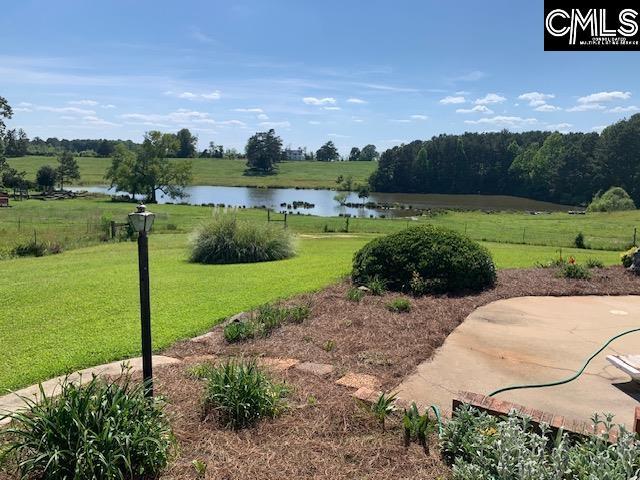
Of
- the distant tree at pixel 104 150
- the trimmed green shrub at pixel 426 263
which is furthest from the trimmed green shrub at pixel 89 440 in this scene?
the distant tree at pixel 104 150

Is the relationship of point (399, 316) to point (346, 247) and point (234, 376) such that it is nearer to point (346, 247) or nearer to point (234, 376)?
point (234, 376)

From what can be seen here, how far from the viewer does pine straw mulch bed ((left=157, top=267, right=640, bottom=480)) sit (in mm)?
2986

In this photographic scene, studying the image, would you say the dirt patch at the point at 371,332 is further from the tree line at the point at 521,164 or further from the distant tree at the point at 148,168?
the tree line at the point at 521,164

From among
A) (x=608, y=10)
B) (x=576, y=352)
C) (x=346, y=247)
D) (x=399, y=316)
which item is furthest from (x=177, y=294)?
(x=608, y=10)

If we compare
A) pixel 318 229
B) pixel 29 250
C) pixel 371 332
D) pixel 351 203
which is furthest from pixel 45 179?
pixel 371 332

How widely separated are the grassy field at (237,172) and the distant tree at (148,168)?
30.1 metres

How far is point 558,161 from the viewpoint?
259ft

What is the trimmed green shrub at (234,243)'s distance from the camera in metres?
12.8

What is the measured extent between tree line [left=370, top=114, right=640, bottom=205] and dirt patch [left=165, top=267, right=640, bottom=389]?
75.0 meters

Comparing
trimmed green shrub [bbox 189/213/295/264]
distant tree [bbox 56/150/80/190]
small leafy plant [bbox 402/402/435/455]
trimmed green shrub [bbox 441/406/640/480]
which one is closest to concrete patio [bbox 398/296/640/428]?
small leafy plant [bbox 402/402/435/455]

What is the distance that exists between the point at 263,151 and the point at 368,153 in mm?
59992

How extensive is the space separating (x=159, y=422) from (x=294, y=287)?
5887 millimetres

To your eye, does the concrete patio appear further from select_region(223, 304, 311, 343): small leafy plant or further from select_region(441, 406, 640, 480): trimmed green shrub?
select_region(223, 304, 311, 343): small leafy plant

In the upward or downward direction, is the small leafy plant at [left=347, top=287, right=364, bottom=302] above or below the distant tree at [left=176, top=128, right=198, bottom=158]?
below
